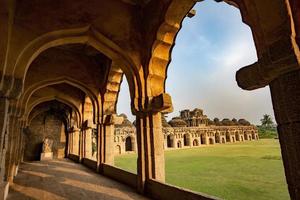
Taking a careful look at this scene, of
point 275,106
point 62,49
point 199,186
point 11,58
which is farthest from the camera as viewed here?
point 199,186

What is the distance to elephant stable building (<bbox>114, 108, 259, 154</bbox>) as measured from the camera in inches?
1112

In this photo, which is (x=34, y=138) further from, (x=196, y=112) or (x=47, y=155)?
(x=196, y=112)

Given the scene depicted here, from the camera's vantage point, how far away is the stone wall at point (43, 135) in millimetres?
15078

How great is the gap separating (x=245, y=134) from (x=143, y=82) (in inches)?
2033

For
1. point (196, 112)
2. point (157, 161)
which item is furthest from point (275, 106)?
point (196, 112)

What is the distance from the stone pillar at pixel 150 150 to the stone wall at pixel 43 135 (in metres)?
12.9

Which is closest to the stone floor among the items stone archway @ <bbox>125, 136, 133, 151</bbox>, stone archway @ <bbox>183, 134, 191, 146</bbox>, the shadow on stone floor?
the shadow on stone floor

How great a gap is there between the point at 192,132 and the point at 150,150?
34.3 m

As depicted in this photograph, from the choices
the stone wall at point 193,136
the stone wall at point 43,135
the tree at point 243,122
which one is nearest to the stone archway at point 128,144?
the stone wall at point 193,136

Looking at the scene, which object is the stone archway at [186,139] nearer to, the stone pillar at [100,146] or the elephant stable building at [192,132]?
the elephant stable building at [192,132]

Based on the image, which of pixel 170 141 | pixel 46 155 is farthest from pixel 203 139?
pixel 46 155

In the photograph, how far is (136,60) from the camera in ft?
17.0

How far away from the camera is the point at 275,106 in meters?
1.99

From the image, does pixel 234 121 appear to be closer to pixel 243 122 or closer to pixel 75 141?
pixel 243 122
